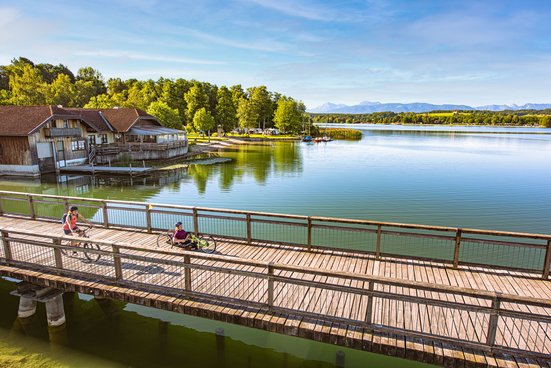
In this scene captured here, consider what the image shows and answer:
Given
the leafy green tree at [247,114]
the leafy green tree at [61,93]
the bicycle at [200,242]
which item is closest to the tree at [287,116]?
the leafy green tree at [247,114]

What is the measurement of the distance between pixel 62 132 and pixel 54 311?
39612 mm

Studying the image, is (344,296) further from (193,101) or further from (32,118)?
(193,101)

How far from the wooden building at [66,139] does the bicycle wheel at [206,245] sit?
37.9 m

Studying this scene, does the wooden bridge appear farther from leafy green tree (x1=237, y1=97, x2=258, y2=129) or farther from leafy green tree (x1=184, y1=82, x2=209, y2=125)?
leafy green tree (x1=237, y1=97, x2=258, y2=129)

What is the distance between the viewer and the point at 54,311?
10.5 m

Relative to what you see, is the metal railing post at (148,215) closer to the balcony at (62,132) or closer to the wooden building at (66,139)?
the wooden building at (66,139)

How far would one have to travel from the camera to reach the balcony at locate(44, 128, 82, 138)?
4206 cm

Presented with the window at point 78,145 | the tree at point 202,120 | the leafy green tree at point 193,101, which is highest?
the leafy green tree at point 193,101

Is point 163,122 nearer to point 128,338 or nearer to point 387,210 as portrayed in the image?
point 387,210

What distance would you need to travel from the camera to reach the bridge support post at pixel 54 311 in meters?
10.4

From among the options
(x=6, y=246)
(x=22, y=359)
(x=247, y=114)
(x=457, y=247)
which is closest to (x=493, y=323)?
(x=457, y=247)

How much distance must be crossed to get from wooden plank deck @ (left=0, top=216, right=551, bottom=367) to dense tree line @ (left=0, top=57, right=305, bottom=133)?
66.2 meters

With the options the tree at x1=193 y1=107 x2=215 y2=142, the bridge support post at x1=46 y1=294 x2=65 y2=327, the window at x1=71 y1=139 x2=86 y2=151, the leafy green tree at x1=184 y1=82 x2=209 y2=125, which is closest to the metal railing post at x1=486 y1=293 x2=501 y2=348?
the bridge support post at x1=46 y1=294 x2=65 y2=327

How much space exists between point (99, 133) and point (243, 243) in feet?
162
